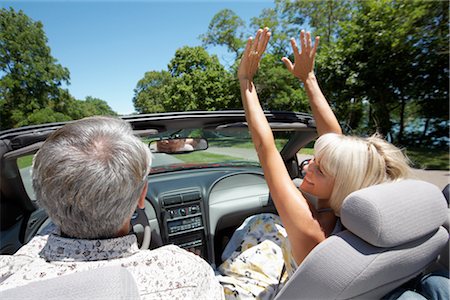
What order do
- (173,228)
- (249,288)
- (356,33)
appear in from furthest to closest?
(356,33), (173,228), (249,288)

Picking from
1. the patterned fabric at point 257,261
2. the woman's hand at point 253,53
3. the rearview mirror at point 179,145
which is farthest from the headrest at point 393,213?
the rearview mirror at point 179,145

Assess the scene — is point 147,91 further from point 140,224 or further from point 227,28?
point 140,224

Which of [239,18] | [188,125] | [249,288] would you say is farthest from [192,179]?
[239,18]

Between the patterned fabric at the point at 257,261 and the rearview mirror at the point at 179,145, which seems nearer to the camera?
the patterned fabric at the point at 257,261

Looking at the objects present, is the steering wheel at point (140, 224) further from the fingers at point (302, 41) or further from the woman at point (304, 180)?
the fingers at point (302, 41)

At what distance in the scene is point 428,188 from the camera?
4.10 feet

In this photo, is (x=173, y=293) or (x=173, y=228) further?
(x=173, y=228)

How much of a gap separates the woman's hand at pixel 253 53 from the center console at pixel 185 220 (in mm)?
1345

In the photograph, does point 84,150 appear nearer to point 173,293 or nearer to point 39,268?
point 39,268

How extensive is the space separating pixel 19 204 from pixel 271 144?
2045 millimetres

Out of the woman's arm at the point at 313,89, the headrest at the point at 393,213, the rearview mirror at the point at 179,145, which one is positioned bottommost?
the headrest at the point at 393,213

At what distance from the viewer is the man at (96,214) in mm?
922

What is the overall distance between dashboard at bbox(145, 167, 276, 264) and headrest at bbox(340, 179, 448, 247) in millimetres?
1695

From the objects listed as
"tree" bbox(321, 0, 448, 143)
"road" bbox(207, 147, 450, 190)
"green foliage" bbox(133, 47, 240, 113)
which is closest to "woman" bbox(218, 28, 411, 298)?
"road" bbox(207, 147, 450, 190)
